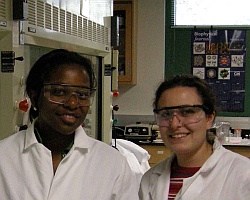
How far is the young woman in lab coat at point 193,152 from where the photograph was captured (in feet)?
4.66

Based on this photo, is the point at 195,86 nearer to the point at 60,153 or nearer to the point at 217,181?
the point at 217,181

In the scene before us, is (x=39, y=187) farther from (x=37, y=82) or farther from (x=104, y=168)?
(x=37, y=82)

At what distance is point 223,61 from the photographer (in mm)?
5008

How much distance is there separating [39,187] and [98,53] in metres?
1.58

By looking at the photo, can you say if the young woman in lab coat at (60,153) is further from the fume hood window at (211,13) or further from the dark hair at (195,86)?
the fume hood window at (211,13)

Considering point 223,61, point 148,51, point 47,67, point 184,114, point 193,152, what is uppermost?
point 148,51

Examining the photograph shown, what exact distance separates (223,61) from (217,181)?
3.74m

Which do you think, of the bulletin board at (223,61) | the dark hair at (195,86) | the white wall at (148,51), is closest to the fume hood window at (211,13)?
the bulletin board at (223,61)

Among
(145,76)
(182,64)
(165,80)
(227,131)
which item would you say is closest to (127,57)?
(145,76)

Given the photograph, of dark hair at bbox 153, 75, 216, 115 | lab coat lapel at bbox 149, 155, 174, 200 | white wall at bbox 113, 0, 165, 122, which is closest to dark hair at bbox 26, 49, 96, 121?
dark hair at bbox 153, 75, 216, 115

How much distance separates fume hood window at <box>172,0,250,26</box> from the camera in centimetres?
498

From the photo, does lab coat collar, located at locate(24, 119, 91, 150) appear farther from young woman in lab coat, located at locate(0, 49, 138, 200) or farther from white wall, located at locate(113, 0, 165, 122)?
white wall, located at locate(113, 0, 165, 122)

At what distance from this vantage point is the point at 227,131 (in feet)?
15.8

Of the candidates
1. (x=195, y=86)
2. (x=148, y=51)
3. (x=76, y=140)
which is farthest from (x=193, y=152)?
(x=148, y=51)
